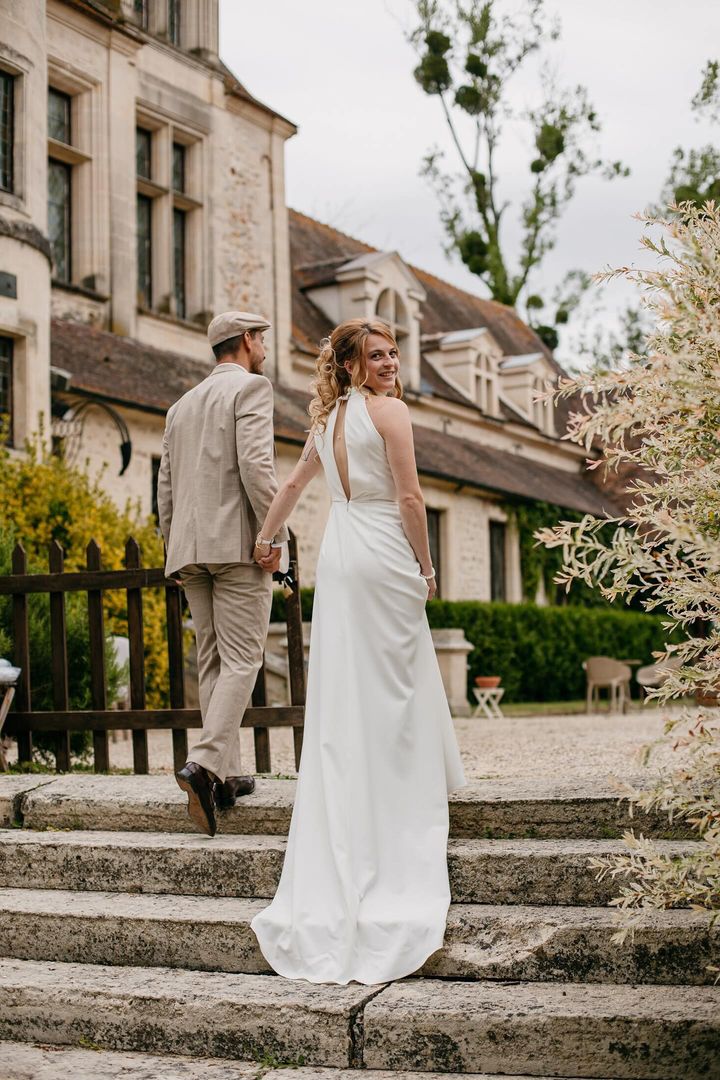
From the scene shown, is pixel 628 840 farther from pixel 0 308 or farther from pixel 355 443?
pixel 0 308

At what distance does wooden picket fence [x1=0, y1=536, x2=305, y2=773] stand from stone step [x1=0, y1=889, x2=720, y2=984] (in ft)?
4.55

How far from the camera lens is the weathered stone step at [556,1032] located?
359cm

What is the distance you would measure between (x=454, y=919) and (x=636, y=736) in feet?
24.4

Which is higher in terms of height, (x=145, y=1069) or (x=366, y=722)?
(x=366, y=722)

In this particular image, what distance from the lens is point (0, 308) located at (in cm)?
1302

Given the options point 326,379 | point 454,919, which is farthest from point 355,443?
point 454,919

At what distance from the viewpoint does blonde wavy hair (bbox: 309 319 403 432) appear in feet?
15.5

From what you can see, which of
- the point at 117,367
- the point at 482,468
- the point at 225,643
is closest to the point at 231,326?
the point at 225,643

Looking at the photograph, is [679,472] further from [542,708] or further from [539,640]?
[539,640]

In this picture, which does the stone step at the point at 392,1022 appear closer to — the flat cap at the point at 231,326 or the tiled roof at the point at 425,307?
the flat cap at the point at 231,326

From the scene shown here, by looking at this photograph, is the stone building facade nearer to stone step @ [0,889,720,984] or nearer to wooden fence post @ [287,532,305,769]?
wooden fence post @ [287,532,305,769]

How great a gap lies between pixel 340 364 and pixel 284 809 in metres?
1.75

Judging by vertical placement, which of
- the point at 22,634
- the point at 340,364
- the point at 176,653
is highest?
the point at 340,364

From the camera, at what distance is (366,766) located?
443 centimetres
